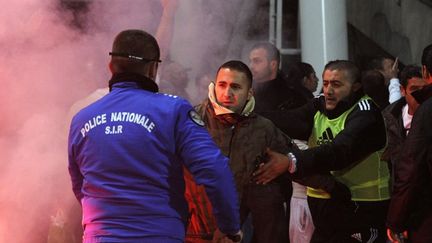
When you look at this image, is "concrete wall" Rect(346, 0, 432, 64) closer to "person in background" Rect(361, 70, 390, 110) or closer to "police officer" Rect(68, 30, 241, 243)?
"person in background" Rect(361, 70, 390, 110)

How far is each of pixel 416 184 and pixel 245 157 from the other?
37.6 inches

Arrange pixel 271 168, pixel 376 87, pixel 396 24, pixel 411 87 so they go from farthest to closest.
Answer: pixel 396 24 < pixel 376 87 < pixel 411 87 < pixel 271 168

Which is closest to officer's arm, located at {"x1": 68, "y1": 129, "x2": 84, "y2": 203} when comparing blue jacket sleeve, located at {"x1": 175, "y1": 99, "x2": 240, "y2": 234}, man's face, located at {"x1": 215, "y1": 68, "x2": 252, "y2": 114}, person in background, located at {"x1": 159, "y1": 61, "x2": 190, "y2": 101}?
blue jacket sleeve, located at {"x1": 175, "y1": 99, "x2": 240, "y2": 234}

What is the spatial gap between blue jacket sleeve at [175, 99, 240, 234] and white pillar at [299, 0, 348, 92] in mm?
4946

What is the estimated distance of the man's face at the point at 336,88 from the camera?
187 inches

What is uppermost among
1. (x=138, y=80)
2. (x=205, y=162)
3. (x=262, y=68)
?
(x=262, y=68)

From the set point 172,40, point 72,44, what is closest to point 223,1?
point 172,40

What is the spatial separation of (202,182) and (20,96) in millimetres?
2650

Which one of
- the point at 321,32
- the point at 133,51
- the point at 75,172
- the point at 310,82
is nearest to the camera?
the point at 133,51

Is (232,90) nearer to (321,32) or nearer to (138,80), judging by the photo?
(138,80)

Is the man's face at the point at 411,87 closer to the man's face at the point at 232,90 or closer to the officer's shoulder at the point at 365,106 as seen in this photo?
the officer's shoulder at the point at 365,106

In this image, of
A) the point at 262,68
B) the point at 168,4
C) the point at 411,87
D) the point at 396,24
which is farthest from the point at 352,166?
the point at 396,24

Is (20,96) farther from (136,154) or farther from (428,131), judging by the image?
(428,131)

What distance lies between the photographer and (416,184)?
404cm
